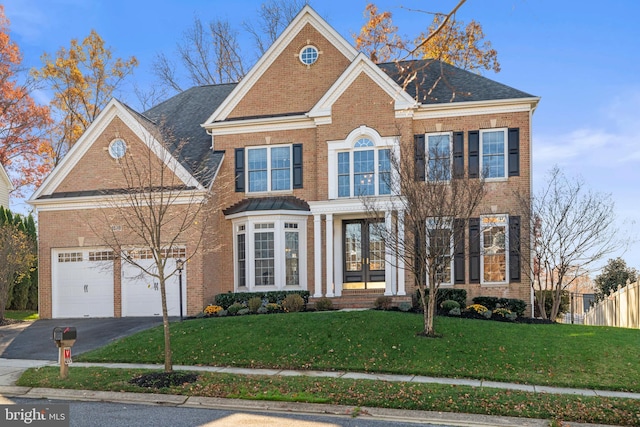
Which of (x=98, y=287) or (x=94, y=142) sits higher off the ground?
(x=94, y=142)

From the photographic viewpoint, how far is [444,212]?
45.0 feet

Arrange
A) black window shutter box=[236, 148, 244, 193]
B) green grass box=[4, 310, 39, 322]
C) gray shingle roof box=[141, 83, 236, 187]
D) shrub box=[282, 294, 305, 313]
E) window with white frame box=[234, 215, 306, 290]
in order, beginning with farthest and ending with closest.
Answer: green grass box=[4, 310, 39, 322]
black window shutter box=[236, 148, 244, 193]
gray shingle roof box=[141, 83, 236, 187]
window with white frame box=[234, 215, 306, 290]
shrub box=[282, 294, 305, 313]

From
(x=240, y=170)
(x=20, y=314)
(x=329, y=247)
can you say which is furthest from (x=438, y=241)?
(x=20, y=314)

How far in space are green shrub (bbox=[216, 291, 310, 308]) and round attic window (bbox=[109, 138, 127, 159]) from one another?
19.7 ft

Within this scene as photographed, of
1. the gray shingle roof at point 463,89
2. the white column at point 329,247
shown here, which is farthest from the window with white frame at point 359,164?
the gray shingle roof at point 463,89

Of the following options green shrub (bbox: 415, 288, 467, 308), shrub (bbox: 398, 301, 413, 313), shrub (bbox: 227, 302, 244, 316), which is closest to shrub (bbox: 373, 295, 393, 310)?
shrub (bbox: 398, 301, 413, 313)

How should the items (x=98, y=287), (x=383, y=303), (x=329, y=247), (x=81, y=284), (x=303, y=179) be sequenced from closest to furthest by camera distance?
(x=383, y=303) < (x=329, y=247) < (x=98, y=287) < (x=81, y=284) < (x=303, y=179)

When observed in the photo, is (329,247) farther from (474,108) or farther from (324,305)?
(474,108)

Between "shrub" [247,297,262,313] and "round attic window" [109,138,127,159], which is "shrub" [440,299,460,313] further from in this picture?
"round attic window" [109,138,127,159]

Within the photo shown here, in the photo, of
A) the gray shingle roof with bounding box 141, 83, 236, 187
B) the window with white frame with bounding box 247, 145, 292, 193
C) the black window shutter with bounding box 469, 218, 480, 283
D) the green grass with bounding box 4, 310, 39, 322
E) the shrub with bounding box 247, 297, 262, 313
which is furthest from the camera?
the green grass with bounding box 4, 310, 39, 322

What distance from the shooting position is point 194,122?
24062 millimetres

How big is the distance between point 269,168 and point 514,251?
8.82m

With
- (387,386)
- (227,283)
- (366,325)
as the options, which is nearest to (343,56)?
(227,283)

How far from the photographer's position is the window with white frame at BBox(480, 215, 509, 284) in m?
19.0
